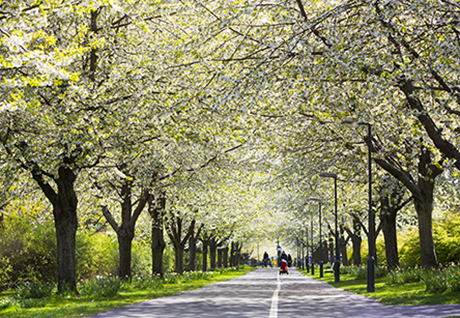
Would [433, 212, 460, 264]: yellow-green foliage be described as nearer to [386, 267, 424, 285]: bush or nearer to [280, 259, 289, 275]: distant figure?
[386, 267, 424, 285]: bush

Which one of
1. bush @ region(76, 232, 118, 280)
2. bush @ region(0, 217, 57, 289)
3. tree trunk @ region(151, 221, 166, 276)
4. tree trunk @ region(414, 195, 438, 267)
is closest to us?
tree trunk @ region(414, 195, 438, 267)

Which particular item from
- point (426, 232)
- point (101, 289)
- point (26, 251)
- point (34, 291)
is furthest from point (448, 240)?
point (26, 251)

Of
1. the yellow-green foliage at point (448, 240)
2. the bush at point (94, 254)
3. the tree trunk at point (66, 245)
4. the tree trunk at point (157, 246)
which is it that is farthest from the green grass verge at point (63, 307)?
the yellow-green foliage at point (448, 240)

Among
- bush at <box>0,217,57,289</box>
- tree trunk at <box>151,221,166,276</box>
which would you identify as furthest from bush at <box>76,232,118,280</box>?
tree trunk at <box>151,221,166,276</box>

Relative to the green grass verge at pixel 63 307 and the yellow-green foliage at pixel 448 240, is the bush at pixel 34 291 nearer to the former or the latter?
the green grass verge at pixel 63 307

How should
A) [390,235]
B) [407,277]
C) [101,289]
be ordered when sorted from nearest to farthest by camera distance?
[101,289]
[407,277]
[390,235]

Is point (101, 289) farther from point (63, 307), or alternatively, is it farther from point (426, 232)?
point (426, 232)

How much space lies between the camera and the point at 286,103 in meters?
17.9

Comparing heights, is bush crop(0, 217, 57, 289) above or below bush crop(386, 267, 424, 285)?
above

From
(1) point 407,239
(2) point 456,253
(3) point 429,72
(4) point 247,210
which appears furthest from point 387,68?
(4) point 247,210

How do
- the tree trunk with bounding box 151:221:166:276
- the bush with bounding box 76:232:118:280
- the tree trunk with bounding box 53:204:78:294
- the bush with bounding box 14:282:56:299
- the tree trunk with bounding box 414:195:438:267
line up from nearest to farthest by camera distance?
the bush with bounding box 14:282:56:299, the tree trunk with bounding box 53:204:78:294, the tree trunk with bounding box 414:195:438:267, the tree trunk with bounding box 151:221:166:276, the bush with bounding box 76:232:118:280

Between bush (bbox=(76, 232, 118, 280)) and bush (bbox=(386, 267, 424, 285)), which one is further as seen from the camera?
bush (bbox=(76, 232, 118, 280))

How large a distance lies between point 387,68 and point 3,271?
922 inches

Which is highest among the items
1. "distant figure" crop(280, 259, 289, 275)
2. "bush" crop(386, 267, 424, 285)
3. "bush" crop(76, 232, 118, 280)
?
"bush" crop(76, 232, 118, 280)
